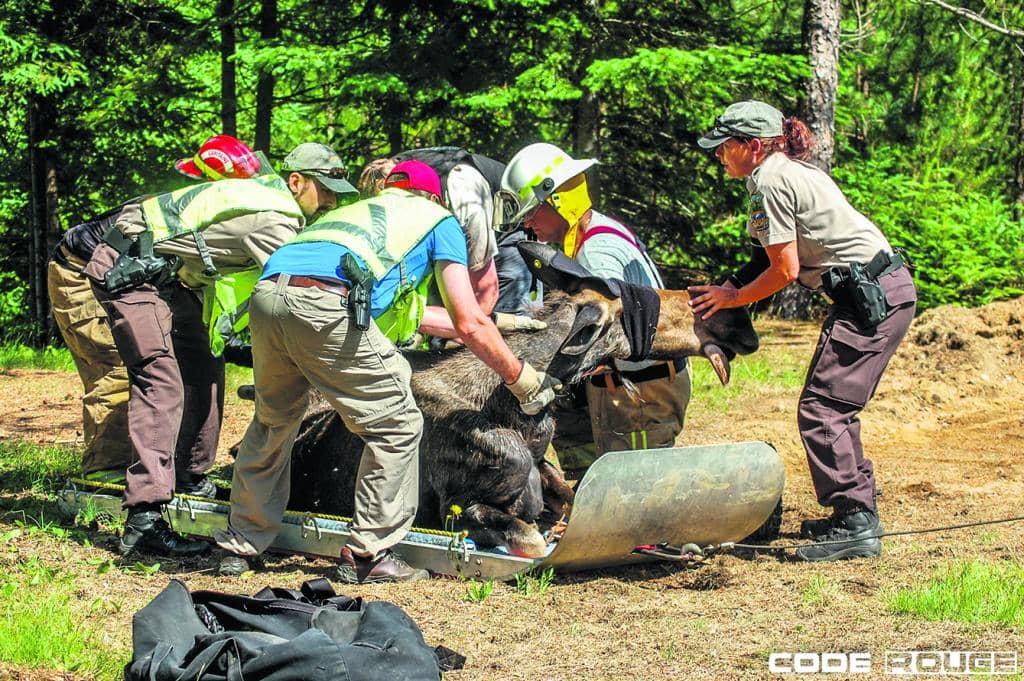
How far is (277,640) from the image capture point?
3.92m

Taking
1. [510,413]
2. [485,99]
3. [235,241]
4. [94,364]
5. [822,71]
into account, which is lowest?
[94,364]

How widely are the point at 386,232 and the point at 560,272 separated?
108 centimetres

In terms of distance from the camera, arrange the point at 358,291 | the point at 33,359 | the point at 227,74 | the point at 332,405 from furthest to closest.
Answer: the point at 227,74, the point at 33,359, the point at 332,405, the point at 358,291

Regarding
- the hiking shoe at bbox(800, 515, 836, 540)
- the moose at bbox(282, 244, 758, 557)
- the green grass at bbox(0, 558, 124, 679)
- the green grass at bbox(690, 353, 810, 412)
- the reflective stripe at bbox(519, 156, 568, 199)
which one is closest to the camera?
the green grass at bbox(0, 558, 124, 679)

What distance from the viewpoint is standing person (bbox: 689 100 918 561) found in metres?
5.72

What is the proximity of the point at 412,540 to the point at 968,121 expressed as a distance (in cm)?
1679

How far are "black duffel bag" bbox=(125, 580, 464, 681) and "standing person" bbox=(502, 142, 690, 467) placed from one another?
7.83 ft

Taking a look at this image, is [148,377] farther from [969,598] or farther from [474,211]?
[969,598]

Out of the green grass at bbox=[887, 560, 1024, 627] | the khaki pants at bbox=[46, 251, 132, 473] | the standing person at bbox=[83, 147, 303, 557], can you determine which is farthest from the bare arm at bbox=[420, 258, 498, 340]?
the green grass at bbox=[887, 560, 1024, 627]

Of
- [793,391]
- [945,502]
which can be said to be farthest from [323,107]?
[945,502]

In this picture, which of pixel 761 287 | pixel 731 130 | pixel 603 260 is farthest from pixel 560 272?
pixel 731 130

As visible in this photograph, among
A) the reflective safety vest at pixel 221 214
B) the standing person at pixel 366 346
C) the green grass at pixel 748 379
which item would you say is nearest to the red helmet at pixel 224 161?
the reflective safety vest at pixel 221 214

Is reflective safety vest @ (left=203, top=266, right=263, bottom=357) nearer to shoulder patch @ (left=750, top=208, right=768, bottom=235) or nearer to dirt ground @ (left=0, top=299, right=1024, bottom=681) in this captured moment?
dirt ground @ (left=0, top=299, right=1024, bottom=681)

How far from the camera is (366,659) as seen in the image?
3727 mm
